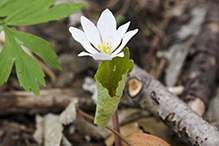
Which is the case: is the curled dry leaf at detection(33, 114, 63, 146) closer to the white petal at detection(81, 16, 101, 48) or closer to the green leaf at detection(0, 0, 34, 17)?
the white petal at detection(81, 16, 101, 48)

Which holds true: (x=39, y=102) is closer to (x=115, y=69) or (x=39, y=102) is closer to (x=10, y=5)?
(x=10, y=5)

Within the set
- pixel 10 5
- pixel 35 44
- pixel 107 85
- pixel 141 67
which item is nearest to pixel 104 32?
pixel 107 85

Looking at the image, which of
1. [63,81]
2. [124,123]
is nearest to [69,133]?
[124,123]

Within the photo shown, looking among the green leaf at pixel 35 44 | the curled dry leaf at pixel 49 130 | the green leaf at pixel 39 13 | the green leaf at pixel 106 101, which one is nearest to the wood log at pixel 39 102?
the curled dry leaf at pixel 49 130

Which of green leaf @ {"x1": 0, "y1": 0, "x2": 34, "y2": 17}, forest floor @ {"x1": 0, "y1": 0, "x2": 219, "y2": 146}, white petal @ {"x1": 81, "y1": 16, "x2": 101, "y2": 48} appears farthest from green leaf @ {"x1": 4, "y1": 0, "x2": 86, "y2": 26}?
forest floor @ {"x1": 0, "y1": 0, "x2": 219, "y2": 146}

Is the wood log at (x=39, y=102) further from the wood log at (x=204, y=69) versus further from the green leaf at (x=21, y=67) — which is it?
the wood log at (x=204, y=69)

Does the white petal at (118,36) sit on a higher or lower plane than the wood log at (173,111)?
higher
